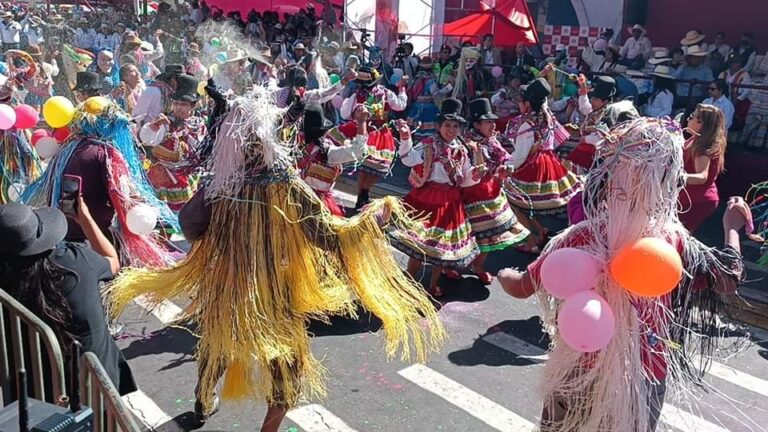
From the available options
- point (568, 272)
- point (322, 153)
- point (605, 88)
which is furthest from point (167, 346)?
point (605, 88)

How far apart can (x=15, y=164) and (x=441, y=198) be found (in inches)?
157

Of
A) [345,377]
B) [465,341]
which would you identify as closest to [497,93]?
[465,341]

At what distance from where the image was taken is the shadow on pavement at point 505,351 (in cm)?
518

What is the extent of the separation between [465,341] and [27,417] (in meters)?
3.81

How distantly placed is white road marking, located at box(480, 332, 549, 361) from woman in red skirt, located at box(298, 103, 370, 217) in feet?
5.42

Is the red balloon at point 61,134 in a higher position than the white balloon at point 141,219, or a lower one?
higher

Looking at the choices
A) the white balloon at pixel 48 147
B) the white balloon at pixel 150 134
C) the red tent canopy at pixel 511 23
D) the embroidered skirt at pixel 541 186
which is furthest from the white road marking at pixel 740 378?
the red tent canopy at pixel 511 23

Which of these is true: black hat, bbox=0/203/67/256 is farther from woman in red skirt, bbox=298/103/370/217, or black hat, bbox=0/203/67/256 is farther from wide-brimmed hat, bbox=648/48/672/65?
wide-brimmed hat, bbox=648/48/672/65

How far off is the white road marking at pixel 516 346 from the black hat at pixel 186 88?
3460 mm

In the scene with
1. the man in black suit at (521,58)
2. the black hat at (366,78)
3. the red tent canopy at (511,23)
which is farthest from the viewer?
the red tent canopy at (511,23)

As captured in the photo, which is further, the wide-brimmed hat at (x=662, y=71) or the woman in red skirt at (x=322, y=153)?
the wide-brimmed hat at (x=662, y=71)

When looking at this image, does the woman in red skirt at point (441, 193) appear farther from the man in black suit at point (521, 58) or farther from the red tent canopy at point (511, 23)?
the red tent canopy at point (511, 23)

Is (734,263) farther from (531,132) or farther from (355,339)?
(531,132)

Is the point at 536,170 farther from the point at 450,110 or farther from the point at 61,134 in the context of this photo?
the point at 61,134
